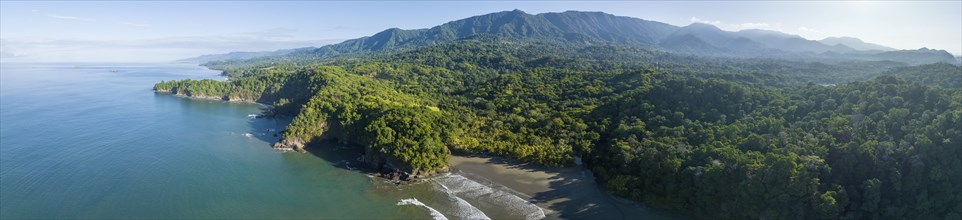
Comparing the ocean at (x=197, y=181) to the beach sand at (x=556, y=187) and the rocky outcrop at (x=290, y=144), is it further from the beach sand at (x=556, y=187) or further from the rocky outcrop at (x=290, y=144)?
the beach sand at (x=556, y=187)

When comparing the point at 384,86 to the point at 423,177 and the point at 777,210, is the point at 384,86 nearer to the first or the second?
the point at 423,177

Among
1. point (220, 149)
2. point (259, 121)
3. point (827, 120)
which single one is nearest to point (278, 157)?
point (220, 149)

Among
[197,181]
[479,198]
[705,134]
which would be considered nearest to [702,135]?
[705,134]

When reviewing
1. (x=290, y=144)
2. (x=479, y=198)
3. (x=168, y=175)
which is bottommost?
(x=479, y=198)

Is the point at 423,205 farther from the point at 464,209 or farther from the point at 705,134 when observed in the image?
the point at 705,134

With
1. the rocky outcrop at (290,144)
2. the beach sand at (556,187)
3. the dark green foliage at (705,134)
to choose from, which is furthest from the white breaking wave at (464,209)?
the rocky outcrop at (290,144)

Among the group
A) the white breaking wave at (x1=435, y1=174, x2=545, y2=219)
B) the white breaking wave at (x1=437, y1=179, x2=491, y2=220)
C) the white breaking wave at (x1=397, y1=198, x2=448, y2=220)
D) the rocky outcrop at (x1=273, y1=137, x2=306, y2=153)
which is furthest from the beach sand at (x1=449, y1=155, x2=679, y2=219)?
the rocky outcrop at (x1=273, y1=137, x2=306, y2=153)
